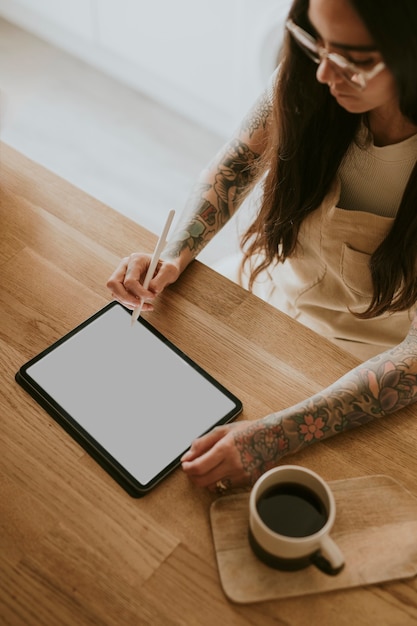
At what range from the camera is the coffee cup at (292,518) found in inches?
29.0

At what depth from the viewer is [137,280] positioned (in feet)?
3.28

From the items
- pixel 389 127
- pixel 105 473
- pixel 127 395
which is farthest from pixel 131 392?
pixel 389 127

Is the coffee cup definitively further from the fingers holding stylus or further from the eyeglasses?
the eyeglasses

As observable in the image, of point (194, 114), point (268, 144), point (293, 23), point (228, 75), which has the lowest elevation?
point (194, 114)

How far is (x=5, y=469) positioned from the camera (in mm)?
862

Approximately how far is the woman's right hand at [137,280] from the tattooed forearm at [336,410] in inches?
10.9

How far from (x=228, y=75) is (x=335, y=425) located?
1717mm

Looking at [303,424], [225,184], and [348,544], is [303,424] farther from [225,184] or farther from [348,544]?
[225,184]

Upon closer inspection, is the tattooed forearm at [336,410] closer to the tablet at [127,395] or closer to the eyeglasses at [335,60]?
the tablet at [127,395]

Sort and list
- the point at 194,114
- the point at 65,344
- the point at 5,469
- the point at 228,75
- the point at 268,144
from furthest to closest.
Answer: the point at 194,114
the point at 228,75
the point at 268,144
the point at 65,344
the point at 5,469

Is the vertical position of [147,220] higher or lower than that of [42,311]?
lower

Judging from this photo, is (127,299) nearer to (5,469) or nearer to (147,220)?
(5,469)

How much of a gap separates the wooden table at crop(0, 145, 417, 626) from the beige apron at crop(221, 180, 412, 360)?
186mm

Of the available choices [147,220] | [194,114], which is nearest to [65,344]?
[147,220]
